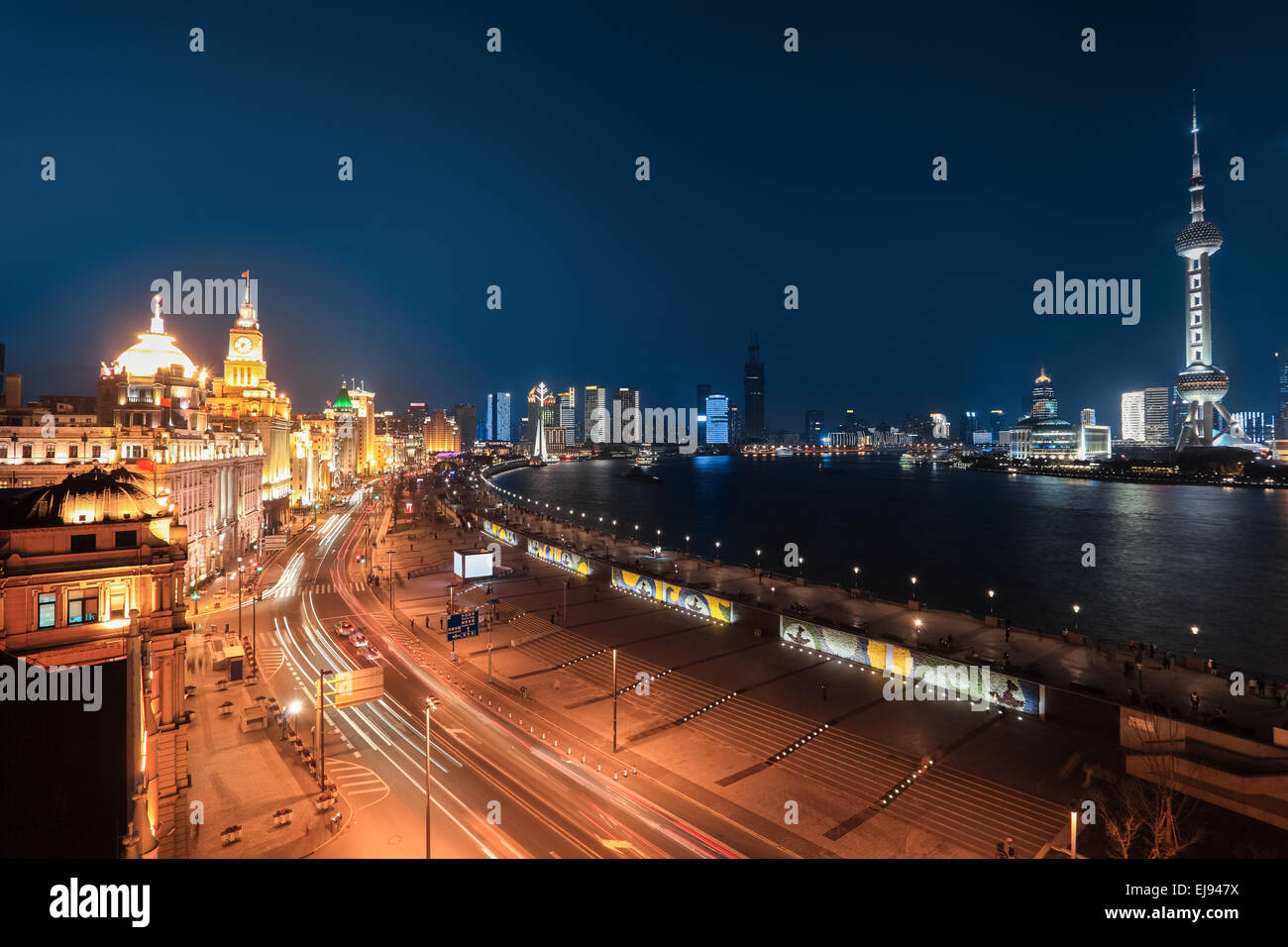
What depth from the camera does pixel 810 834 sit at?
18625 mm

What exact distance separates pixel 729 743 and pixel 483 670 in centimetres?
1409

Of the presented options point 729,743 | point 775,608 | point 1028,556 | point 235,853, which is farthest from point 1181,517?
point 235,853

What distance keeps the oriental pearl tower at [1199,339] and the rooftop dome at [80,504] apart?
223779mm

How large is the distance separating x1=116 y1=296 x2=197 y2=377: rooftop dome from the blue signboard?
1766 inches

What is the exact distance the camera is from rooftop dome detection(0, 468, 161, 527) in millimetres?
19438

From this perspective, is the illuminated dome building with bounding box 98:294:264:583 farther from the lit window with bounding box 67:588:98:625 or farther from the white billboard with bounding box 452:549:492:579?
the lit window with bounding box 67:588:98:625

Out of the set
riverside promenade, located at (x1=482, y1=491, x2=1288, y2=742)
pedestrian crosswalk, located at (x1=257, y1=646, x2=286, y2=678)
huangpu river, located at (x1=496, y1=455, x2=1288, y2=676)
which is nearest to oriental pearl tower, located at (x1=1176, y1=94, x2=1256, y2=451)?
huangpu river, located at (x1=496, y1=455, x2=1288, y2=676)

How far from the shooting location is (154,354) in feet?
195

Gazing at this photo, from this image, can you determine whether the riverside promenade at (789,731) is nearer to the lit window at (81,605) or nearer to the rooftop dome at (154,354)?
the lit window at (81,605)

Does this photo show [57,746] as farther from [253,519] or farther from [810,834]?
[253,519]
